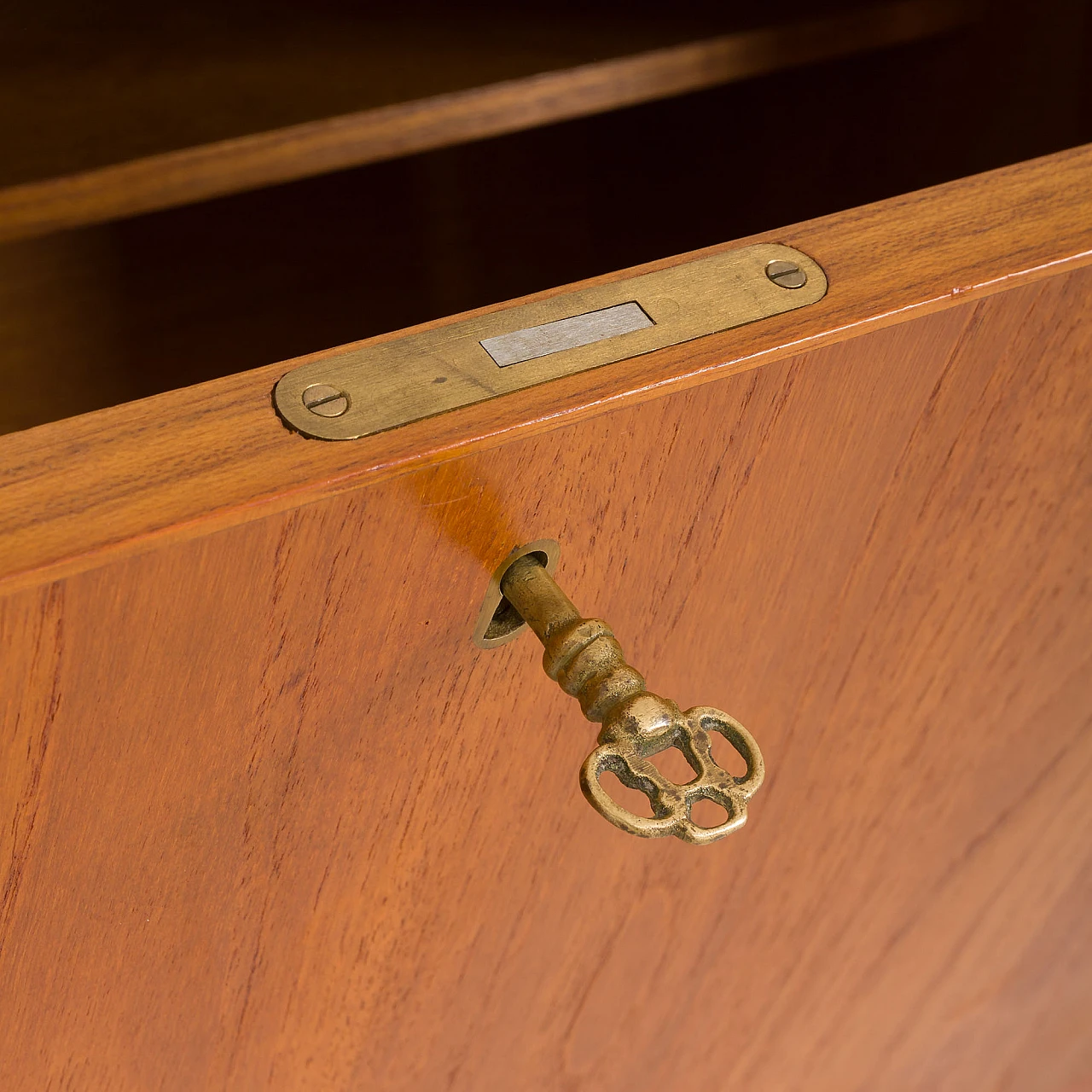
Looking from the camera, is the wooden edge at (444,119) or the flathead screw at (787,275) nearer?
the flathead screw at (787,275)

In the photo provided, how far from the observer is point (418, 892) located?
48 centimetres

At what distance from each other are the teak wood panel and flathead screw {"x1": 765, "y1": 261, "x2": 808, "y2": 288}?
2 centimetres

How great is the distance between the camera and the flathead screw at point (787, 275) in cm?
36

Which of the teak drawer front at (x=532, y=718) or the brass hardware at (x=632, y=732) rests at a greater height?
the teak drawer front at (x=532, y=718)

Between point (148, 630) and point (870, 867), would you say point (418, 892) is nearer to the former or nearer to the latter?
point (148, 630)

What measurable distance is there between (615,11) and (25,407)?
18.5 inches

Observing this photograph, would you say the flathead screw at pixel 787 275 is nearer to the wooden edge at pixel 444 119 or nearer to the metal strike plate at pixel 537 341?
the metal strike plate at pixel 537 341

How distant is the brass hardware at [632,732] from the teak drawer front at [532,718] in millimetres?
33

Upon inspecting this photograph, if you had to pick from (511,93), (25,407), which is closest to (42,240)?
(25,407)

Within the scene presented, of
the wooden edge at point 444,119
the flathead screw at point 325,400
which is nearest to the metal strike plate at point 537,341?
the flathead screw at point 325,400

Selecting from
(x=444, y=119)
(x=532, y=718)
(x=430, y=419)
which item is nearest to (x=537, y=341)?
(x=430, y=419)

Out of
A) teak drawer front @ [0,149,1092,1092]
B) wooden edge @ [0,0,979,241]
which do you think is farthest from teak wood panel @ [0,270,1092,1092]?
wooden edge @ [0,0,979,241]

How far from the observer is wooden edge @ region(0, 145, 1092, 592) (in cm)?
29

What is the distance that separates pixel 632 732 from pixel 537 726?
0.39 ft
